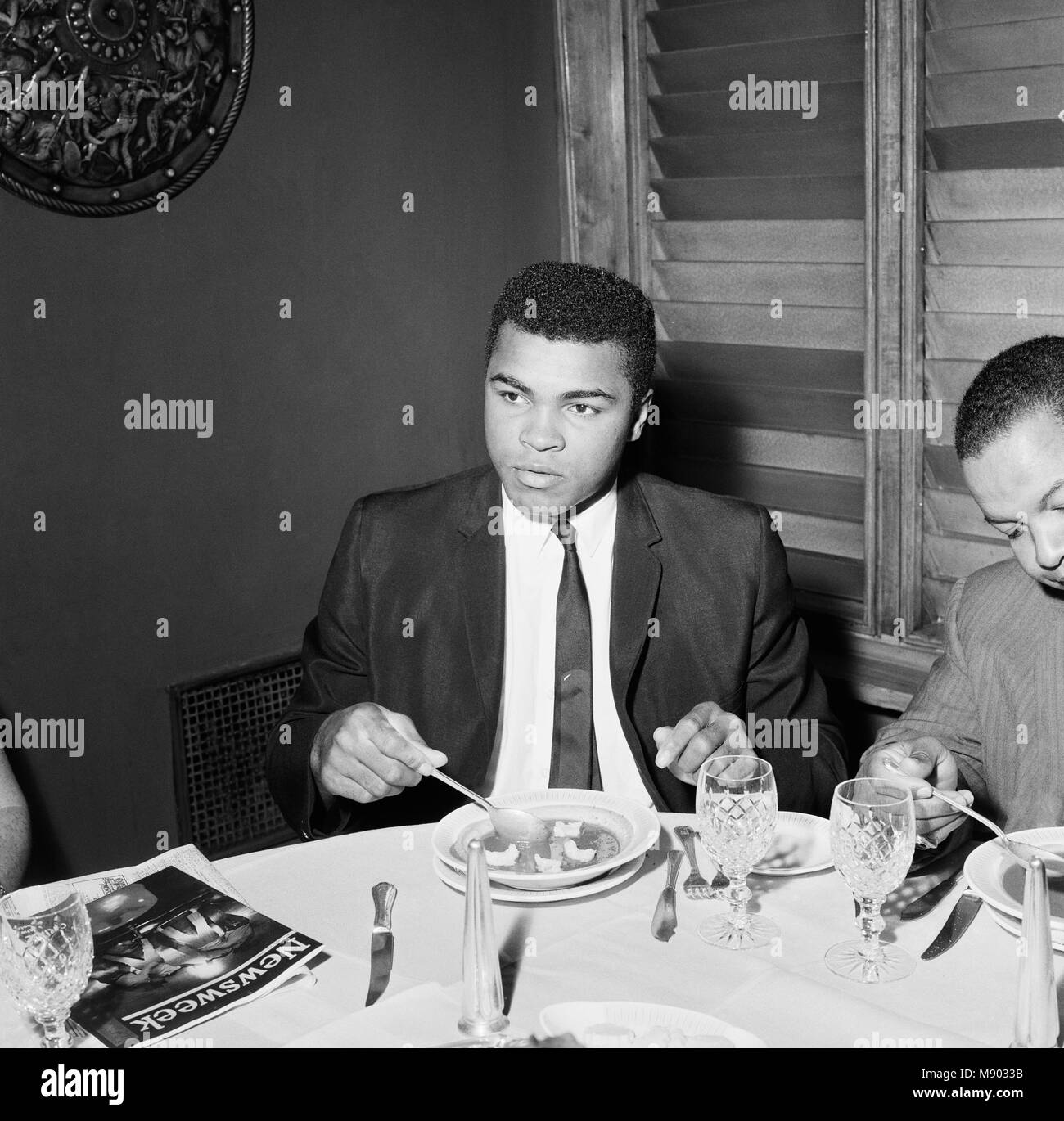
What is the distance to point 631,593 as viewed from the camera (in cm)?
236

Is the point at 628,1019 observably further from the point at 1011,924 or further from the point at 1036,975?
the point at 1011,924

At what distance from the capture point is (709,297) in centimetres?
335

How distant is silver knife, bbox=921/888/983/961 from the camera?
4.89 ft

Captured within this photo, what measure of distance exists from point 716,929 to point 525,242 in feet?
8.52

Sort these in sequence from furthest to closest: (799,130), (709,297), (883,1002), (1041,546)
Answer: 1. (709,297)
2. (799,130)
3. (1041,546)
4. (883,1002)

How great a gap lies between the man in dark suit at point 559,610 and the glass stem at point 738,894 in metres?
0.62

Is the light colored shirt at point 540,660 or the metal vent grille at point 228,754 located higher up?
the light colored shirt at point 540,660

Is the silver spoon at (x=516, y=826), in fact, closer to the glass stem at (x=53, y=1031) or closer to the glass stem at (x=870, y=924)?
the glass stem at (x=870, y=924)

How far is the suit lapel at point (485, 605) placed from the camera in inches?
90.8

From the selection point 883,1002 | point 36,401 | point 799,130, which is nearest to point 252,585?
point 36,401

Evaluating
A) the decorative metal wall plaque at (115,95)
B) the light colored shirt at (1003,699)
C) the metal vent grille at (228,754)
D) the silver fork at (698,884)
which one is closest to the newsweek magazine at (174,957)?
the silver fork at (698,884)

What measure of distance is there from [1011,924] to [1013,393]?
0.70 meters
